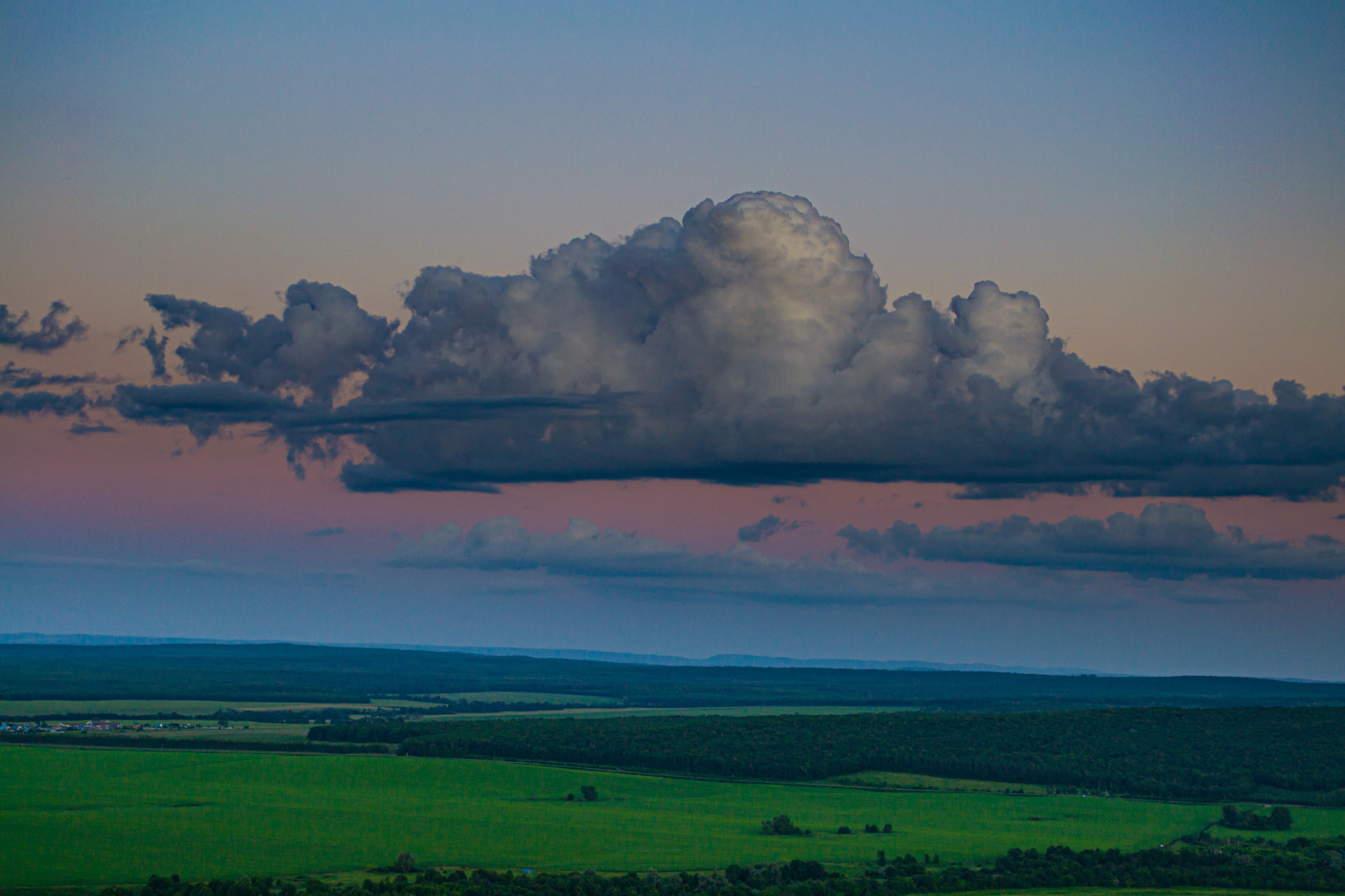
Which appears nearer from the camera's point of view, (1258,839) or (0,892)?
(0,892)

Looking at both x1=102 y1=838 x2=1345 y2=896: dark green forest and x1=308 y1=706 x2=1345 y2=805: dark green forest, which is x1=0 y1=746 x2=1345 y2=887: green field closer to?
x1=102 y1=838 x2=1345 y2=896: dark green forest

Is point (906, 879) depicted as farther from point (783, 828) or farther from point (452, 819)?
point (452, 819)

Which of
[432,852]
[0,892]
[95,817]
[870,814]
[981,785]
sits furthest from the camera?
[981,785]

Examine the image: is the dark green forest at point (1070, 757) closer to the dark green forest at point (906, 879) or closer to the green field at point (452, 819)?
the green field at point (452, 819)

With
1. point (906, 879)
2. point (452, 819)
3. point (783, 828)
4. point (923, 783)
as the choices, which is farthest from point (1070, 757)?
point (452, 819)

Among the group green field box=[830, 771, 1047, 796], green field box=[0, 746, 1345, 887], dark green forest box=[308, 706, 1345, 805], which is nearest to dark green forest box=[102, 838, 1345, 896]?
green field box=[0, 746, 1345, 887]

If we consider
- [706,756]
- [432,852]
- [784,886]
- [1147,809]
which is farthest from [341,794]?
[1147,809]

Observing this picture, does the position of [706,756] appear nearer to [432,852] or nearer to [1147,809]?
[1147,809]
